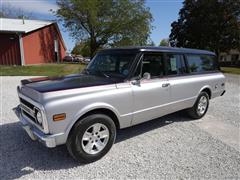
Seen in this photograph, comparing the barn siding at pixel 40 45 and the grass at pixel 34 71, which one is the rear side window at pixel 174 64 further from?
the barn siding at pixel 40 45

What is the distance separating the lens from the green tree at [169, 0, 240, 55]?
73.2 feet

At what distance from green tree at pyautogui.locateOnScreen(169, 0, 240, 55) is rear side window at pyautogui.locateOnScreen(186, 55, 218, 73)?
63.9ft

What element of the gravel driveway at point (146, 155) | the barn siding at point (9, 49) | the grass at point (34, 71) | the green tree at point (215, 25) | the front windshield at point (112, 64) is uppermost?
the green tree at point (215, 25)

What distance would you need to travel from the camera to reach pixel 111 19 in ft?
89.7

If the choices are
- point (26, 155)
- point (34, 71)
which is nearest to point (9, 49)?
point (34, 71)

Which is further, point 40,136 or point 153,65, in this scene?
point 153,65

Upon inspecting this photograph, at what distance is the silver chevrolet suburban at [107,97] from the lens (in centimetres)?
283

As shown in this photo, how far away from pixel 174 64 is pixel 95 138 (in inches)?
101

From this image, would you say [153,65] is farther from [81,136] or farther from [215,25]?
[215,25]

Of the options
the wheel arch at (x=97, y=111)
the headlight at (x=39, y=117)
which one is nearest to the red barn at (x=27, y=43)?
the headlight at (x=39, y=117)

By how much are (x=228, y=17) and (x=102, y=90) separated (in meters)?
24.8

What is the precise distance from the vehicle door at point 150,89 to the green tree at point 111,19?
2415 cm

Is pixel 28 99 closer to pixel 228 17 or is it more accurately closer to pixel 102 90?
pixel 102 90

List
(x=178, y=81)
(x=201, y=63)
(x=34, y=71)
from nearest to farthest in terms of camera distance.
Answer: (x=178, y=81)
(x=201, y=63)
(x=34, y=71)
